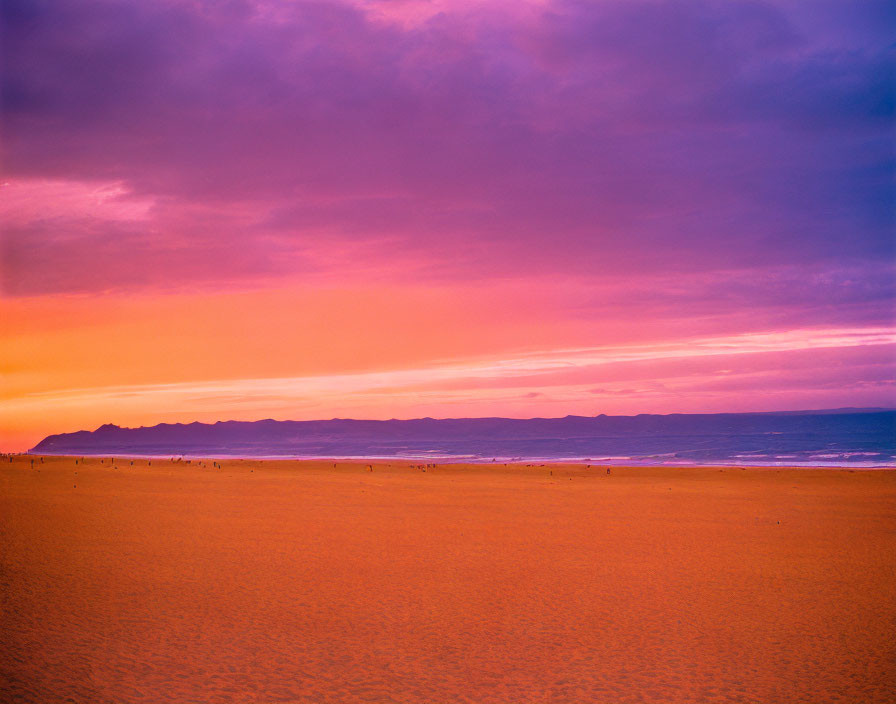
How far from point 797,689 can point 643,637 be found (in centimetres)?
202

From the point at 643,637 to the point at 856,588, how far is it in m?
5.02

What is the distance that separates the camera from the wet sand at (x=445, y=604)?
301 inches

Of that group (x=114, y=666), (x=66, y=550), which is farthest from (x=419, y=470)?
(x=114, y=666)

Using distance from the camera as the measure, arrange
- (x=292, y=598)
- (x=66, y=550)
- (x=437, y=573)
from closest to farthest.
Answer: (x=292, y=598), (x=437, y=573), (x=66, y=550)

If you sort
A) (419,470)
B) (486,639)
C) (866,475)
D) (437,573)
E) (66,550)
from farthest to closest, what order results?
(419,470)
(866,475)
(66,550)
(437,573)
(486,639)

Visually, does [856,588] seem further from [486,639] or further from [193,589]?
[193,589]

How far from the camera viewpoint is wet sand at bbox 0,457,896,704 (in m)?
7.64

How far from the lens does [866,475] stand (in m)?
36.4

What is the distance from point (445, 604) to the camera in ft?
35.0

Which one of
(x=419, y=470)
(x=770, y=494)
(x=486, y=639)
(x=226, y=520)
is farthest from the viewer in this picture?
(x=419, y=470)

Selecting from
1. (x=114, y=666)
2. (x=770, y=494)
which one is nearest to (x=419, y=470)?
(x=770, y=494)

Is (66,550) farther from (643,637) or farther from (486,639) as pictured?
(643,637)

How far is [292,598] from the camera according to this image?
11.0 meters

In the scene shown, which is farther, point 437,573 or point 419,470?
point 419,470
